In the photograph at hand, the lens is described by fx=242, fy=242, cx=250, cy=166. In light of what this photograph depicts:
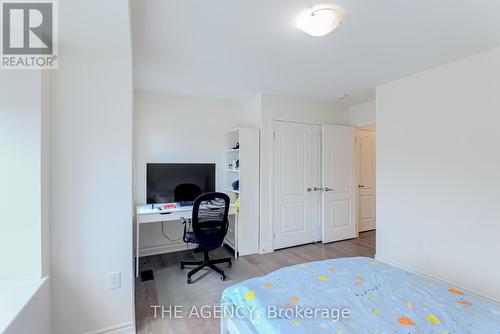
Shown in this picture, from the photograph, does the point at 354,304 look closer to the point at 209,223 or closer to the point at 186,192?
the point at 209,223

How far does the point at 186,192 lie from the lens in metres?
3.57

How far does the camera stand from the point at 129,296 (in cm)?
189

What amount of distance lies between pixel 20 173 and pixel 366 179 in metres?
5.08

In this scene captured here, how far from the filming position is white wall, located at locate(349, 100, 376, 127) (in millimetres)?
4078

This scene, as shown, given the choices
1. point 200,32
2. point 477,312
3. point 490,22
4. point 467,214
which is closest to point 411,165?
point 467,214

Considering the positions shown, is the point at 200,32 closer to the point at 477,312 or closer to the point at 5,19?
the point at 5,19

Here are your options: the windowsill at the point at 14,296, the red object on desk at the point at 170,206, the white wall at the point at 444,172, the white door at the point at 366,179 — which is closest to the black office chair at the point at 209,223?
the red object on desk at the point at 170,206

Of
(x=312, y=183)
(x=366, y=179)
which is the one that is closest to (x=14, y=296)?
(x=312, y=183)

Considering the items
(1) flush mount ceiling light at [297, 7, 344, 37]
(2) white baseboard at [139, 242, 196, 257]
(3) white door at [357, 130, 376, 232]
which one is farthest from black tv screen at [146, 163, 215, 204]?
(3) white door at [357, 130, 376, 232]

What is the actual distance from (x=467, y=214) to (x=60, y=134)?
3.72 metres

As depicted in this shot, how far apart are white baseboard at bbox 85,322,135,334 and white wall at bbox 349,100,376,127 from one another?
13.8 ft

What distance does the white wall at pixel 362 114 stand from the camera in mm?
4078

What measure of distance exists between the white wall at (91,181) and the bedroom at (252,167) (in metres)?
0.01

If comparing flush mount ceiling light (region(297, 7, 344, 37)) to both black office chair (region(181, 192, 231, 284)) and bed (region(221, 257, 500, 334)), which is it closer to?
bed (region(221, 257, 500, 334))
